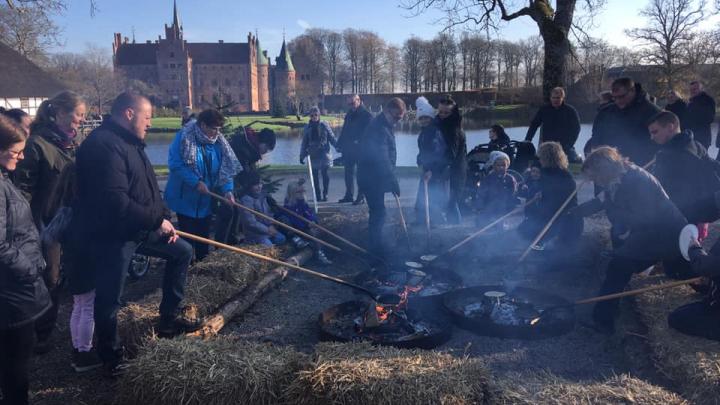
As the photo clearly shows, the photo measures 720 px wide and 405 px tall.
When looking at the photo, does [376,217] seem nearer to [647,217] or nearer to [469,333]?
[469,333]

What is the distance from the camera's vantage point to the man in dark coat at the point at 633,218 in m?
4.56

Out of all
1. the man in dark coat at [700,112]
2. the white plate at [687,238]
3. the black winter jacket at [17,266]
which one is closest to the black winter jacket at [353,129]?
the white plate at [687,238]

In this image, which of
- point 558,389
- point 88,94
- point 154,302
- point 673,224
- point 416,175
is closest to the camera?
point 558,389

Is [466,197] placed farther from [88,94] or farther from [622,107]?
[88,94]

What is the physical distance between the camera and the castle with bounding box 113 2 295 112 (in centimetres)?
7750

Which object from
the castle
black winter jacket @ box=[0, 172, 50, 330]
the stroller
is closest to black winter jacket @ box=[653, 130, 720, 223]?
the stroller

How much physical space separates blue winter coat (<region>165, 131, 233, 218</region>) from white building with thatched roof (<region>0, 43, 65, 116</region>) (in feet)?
94.1

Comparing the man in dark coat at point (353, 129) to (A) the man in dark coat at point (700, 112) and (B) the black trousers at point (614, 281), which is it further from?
(A) the man in dark coat at point (700, 112)

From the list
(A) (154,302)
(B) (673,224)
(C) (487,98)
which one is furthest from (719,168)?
(C) (487,98)

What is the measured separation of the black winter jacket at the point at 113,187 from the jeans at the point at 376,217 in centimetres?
341

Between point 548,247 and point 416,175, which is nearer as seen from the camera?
point 548,247

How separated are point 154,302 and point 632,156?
5.89 meters

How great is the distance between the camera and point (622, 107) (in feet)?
22.4

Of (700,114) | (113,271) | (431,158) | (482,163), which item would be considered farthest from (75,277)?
(700,114)
